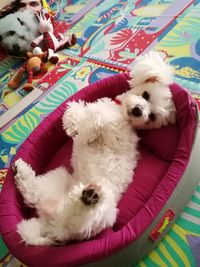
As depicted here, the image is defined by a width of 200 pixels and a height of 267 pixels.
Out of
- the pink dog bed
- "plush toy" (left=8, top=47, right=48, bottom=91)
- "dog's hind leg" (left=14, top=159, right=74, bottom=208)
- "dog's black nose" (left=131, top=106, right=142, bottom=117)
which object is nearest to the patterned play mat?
"plush toy" (left=8, top=47, right=48, bottom=91)

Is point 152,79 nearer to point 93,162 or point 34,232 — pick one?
point 93,162

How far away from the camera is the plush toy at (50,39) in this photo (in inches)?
99.9

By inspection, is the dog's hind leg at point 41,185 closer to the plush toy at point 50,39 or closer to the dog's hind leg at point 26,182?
the dog's hind leg at point 26,182

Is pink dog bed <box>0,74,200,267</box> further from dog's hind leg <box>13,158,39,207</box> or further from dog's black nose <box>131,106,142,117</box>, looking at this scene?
dog's black nose <box>131,106,142,117</box>

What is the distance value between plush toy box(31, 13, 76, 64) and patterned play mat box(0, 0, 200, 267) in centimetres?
7

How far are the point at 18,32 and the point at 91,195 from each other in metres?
2.00

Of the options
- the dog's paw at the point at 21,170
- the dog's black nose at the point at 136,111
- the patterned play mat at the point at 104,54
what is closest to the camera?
the dog's black nose at the point at 136,111

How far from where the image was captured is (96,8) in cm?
291

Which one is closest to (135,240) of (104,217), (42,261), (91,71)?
(104,217)

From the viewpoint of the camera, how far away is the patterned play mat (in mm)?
2025

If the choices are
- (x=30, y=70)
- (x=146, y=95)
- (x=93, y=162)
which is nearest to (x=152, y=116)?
(x=146, y=95)

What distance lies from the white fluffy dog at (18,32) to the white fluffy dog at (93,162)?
4.53 feet

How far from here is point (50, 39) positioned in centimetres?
253

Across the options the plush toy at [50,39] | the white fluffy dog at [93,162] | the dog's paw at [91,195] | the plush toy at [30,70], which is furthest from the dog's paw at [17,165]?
the plush toy at [50,39]
